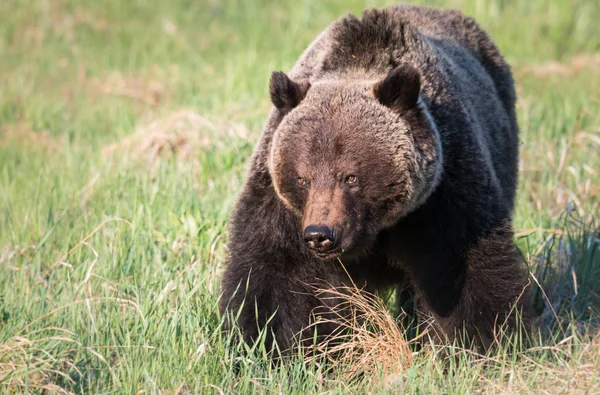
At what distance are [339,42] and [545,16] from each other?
7.96m

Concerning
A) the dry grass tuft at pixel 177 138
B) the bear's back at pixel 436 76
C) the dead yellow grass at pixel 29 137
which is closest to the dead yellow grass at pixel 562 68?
A: the dry grass tuft at pixel 177 138

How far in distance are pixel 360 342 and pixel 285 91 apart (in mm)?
1376

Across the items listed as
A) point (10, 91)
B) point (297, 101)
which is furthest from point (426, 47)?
point (10, 91)

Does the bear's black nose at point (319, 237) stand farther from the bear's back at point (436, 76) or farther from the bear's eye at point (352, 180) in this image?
the bear's back at point (436, 76)

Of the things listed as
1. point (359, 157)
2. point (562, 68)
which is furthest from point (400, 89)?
point (562, 68)

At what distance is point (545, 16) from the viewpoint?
12.0 meters

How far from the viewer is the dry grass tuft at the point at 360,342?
176 inches

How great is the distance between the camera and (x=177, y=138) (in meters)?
8.02

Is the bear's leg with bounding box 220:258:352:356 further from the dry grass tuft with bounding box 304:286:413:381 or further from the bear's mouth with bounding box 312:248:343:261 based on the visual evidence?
the bear's mouth with bounding box 312:248:343:261

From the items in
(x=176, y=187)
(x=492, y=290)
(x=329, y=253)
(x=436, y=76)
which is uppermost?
(x=436, y=76)

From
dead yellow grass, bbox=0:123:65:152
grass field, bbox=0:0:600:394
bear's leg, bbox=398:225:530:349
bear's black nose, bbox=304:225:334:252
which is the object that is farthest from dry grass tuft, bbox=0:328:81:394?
dead yellow grass, bbox=0:123:65:152

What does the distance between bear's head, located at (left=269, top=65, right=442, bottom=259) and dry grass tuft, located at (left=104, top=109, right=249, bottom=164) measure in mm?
3291

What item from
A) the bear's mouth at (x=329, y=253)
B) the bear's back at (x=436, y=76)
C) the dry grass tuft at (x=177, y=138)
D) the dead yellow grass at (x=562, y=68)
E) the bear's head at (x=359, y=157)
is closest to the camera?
the bear's mouth at (x=329, y=253)

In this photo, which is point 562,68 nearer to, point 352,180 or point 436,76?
point 436,76
